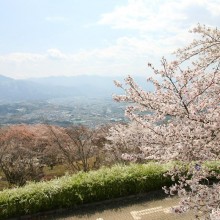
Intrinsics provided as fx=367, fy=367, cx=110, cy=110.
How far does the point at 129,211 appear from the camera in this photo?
14000mm

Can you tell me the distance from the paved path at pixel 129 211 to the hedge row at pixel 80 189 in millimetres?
395

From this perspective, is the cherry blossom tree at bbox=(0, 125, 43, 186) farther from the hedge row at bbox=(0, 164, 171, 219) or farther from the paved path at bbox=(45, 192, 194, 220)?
the paved path at bbox=(45, 192, 194, 220)

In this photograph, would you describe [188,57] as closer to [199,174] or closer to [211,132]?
[211,132]

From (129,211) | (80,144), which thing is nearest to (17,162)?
(80,144)

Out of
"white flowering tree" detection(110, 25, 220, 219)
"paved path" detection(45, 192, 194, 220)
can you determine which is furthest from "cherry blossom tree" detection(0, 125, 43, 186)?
"white flowering tree" detection(110, 25, 220, 219)

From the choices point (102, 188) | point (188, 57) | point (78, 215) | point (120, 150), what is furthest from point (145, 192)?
point (120, 150)

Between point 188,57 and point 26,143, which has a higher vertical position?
point 188,57

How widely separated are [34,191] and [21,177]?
14.2m

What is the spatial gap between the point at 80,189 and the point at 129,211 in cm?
217

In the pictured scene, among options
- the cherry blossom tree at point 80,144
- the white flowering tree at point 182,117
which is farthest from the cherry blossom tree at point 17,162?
the white flowering tree at point 182,117

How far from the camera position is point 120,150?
27.0m

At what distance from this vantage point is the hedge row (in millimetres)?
14000

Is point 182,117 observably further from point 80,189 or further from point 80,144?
point 80,144

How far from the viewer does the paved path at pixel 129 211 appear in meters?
13.4
